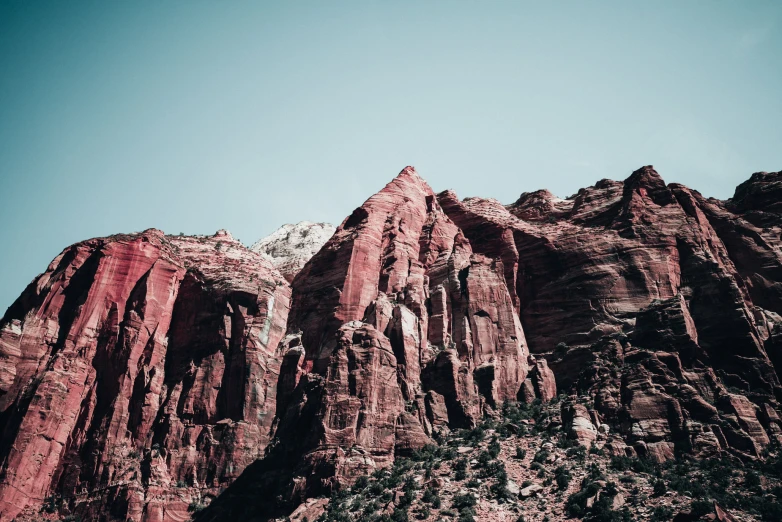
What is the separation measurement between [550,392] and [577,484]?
18.3m

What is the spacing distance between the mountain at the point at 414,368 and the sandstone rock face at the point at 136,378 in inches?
9.5

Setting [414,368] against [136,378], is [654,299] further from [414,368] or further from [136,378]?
[136,378]

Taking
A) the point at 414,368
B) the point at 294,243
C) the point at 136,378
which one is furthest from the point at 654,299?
the point at 294,243

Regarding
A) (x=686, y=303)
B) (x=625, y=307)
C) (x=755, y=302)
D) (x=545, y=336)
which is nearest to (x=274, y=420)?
(x=545, y=336)

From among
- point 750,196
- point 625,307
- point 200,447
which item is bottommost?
point 200,447

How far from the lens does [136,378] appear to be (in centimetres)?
8144

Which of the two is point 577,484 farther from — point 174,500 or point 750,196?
point 750,196

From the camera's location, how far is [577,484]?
5866cm

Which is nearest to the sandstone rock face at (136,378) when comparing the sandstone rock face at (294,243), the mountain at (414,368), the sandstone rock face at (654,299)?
the mountain at (414,368)

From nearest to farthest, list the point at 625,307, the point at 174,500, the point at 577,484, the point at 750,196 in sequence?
the point at 577,484, the point at 174,500, the point at 625,307, the point at 750,196

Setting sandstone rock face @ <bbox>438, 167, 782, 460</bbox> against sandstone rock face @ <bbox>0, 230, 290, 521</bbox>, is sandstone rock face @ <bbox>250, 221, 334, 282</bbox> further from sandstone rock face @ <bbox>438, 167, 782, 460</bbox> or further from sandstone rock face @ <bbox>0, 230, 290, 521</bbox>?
sandstone rock face @ <bbox>438, 167, 782, 460</bbox>

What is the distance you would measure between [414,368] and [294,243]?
78.5 meters

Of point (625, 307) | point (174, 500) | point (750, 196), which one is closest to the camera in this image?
point (174, 500)

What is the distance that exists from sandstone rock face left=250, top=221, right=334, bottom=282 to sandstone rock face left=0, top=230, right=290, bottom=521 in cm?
3662
